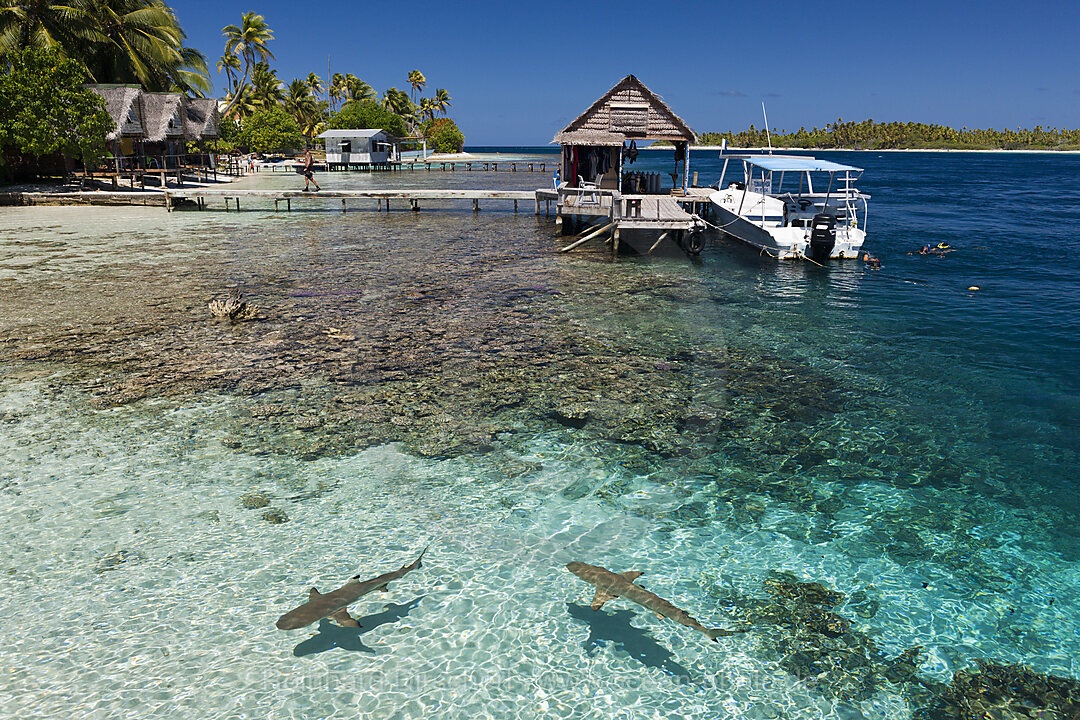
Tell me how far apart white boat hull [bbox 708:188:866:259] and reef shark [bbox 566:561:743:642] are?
61.3 feet

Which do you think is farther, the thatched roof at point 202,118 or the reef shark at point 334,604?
the thatched roof at point 202,118

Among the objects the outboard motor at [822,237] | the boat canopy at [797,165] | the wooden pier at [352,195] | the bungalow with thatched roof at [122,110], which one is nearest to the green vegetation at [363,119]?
the bungalow with thatched roof at [122,110]

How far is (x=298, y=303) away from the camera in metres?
15.3

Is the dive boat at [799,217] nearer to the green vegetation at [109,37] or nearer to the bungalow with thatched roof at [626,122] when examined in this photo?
the bungalow with thatched roof at [626,122]

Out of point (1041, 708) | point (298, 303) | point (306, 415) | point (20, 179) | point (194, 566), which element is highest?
point (20, 179)

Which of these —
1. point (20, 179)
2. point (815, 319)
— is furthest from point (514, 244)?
point (20, 179)

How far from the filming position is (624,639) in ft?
17.4

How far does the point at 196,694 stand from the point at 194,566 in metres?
1.59

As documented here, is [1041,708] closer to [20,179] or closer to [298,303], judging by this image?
[298,303]

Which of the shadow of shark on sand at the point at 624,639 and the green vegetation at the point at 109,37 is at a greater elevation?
the green vegetation at the point at 109,37

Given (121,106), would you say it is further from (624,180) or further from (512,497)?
(512,497)

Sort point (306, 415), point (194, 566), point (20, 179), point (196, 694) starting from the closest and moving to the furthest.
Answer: point (196, 694), point (194, 566), point (306, 415), point (20, 179)

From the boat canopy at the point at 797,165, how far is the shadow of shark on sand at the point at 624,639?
19.1 meters

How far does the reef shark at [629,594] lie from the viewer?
17.7 feet
